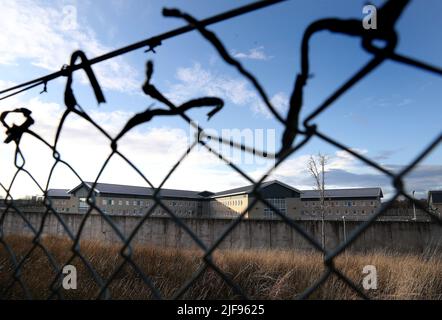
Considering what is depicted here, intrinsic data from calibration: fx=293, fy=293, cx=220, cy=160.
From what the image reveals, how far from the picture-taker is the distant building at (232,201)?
35569mm

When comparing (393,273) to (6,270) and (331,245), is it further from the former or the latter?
(331,245)

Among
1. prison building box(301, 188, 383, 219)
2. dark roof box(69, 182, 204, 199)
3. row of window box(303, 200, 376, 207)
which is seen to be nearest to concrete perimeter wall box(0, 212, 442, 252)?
dark roof box(69, 182, 204, 199)

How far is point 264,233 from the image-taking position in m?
14.8

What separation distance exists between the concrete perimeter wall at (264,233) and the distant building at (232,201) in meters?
16.5

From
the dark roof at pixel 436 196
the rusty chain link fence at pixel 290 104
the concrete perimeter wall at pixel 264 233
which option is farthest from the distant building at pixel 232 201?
the rusty chain link fence at pixel 290 104

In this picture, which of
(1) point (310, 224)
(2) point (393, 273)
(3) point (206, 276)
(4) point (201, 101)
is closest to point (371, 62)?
(4) point (201, 101)

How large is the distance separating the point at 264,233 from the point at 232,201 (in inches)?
974

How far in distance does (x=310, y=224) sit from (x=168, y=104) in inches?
576

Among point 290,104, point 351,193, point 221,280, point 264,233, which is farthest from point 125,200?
point 290,104

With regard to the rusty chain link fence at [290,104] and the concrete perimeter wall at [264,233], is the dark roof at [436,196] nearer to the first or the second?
the concrete perimeter wall at [264,233]

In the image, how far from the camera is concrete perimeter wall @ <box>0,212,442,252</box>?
1325 cm

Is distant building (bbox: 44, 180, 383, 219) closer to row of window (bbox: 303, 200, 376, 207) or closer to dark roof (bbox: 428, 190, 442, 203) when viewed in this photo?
row of window (bbox: 303, 200, 376, 207)

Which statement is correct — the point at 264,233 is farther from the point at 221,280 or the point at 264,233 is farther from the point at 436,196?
the point at 436,196

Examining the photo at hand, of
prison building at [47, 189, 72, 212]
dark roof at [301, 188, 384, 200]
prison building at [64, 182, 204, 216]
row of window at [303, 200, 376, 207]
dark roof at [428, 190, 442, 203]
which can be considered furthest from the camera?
prison building at [47, 189, 72, 212]
